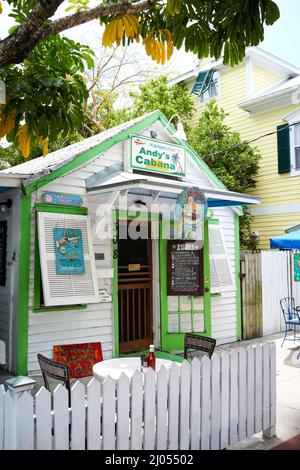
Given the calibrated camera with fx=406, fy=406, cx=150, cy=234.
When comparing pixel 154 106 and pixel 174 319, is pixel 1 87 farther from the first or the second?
pixel 154 106

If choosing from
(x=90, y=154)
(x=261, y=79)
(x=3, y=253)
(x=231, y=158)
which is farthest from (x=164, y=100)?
(x=3, y=253)

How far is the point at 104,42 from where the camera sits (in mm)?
3898

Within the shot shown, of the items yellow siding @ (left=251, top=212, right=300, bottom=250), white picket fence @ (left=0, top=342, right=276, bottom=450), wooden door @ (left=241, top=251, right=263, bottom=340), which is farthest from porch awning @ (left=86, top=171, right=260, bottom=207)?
yellow siding @ (left=251, top=212, right=300, bottom=250)

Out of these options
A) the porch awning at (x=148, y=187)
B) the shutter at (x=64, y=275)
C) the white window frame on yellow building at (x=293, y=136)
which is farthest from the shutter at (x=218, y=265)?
the white window frame on yellow building at (x=293, y=136)

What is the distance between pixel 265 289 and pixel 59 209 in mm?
5783

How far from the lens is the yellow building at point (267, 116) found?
12844mm

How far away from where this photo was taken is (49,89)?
4.42 metres

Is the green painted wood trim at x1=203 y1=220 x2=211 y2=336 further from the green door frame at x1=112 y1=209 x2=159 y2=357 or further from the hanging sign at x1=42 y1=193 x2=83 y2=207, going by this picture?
the hanging sign at x1=42 y1=193 x2=83 y2=207

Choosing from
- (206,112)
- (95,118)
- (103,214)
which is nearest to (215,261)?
(103,214)

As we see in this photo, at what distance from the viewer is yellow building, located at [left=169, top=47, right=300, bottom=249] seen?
42.1ft

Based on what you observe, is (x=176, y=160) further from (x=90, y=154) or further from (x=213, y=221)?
(x=90, y=154)

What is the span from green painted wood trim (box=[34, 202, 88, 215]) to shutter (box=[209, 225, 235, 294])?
3112 mm

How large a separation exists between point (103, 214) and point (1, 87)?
11.0 feet

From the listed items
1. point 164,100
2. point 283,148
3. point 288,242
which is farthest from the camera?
point 164,100
